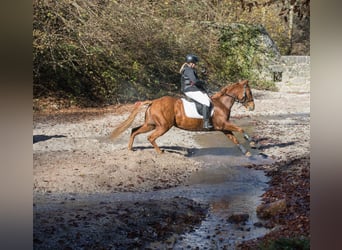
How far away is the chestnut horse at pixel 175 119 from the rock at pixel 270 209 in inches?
15.1

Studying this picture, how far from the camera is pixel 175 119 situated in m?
3.31

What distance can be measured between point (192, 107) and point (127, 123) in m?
0.48

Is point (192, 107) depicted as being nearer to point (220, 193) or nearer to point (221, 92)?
point (221, 92)

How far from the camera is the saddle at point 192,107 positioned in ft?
10.8

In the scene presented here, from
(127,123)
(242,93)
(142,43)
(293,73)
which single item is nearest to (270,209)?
(242,93)

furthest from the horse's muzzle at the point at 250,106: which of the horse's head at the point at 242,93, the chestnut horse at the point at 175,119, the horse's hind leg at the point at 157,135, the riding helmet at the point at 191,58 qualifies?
the horse's hind leg at the point at 157,135

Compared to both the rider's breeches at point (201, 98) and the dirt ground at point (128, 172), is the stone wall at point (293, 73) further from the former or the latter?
the rider's breeches at point (201, 98)

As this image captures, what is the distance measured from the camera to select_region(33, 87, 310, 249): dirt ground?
10.2ft

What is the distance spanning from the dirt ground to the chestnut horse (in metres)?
0.05

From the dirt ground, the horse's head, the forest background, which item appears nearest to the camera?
the dirt ground

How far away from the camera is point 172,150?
130 inches

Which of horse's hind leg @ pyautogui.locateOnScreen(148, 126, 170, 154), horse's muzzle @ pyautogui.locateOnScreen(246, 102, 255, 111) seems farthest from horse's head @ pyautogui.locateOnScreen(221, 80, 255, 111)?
horse's hind leg @ pyautogui.locateOnScreen(148, 126, 170, 154)

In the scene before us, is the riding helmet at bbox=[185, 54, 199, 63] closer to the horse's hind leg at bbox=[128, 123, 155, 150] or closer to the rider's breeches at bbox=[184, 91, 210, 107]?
the rider's breeches at bbox=[184, 91, 210, 107]
